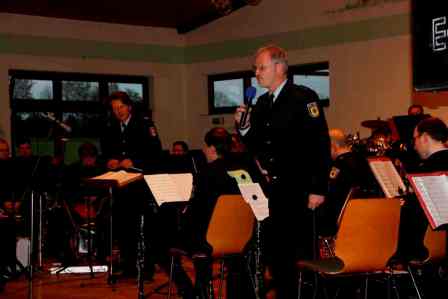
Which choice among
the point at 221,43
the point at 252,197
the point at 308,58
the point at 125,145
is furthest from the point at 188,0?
the point at 252,197

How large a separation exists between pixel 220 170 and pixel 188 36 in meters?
9.56

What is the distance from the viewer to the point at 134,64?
14039mm

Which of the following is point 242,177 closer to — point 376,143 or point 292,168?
point 292,168

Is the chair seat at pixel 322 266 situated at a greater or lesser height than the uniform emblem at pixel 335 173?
lesser

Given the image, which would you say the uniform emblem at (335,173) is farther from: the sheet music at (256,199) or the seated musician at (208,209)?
the sheet music at (256,199)

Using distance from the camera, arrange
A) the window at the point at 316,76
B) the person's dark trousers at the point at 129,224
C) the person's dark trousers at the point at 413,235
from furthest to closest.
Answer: the window at the point at 316,76 → the person's dark trousers at the point at 129,224 → the person's dark trousers at the point at 413,235

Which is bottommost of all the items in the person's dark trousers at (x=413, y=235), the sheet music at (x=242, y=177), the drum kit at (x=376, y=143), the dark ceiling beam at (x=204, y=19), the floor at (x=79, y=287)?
the floor at (x=79, y=287)

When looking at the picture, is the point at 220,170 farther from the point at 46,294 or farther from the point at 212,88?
the point at 212,88

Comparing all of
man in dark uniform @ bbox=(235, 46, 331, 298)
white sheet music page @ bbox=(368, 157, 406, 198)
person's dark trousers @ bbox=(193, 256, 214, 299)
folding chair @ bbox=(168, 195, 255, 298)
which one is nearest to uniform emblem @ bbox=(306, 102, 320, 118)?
man in dark uniform @ bbox=(235, 46, 331, 298)

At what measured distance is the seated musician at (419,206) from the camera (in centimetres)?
495

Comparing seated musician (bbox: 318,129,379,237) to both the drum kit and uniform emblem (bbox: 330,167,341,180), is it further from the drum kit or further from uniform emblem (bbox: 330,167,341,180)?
the drum kit

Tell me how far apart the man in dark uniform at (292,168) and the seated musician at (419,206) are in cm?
73

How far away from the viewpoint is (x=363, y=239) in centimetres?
452

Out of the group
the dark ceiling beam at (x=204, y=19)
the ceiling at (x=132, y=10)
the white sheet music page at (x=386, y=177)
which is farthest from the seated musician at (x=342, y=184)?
the dark ceiling beam at (x=204, y=19)
